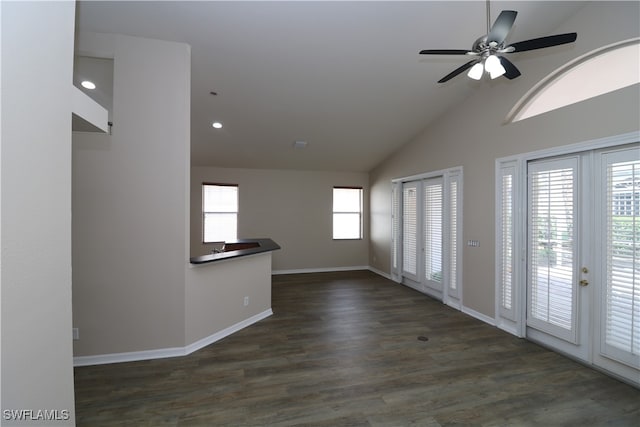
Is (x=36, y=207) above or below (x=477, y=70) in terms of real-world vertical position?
below

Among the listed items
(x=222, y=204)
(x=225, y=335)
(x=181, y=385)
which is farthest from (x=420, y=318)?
(x=222, y=204)

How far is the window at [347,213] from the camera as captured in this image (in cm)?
779

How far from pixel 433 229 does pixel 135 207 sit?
466 centimetres

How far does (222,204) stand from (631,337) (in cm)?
692

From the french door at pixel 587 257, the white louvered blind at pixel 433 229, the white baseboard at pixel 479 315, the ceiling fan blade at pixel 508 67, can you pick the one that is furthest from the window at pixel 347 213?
the ceiling fan blade at pixel 508 67

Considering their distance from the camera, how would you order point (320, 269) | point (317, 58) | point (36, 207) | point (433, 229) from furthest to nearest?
point (320, 269) → point (433, 229) → point (317, 58) → point (36, 207)

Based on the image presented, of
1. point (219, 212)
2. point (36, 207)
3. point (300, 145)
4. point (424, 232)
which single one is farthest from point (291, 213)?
point (36, 207)

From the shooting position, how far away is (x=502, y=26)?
1.97m

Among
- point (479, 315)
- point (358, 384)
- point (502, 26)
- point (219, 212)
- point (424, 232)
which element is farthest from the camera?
point (219, 212)

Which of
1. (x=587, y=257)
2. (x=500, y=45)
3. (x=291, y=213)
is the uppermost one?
(x=500, y=45)

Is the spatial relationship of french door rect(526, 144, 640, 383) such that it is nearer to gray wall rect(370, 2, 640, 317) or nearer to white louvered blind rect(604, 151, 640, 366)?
white louvered blind rect(604, 151, 640, 366)

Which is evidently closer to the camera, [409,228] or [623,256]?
[623,256]

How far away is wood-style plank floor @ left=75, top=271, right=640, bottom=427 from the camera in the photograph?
2.24 metres

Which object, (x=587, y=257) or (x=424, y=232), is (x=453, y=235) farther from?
(x=587, y=257)
